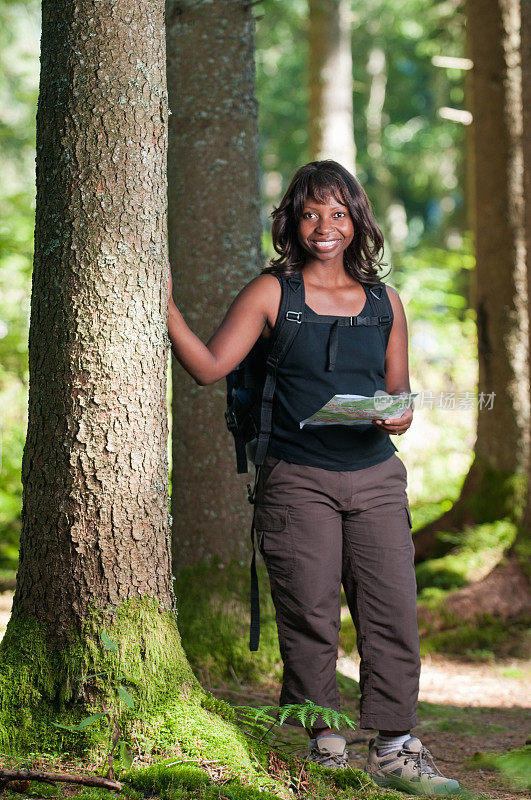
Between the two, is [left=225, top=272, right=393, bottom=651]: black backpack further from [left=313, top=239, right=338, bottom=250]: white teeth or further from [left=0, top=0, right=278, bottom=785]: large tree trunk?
[left=0, top=0, right=278, bottom=785]: large tree trunk

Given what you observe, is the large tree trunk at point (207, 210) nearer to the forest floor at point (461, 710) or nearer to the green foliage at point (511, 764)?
the forest floor at point (461, 710)

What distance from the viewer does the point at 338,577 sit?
10.5ft

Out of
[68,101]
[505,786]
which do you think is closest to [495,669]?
[505,786]

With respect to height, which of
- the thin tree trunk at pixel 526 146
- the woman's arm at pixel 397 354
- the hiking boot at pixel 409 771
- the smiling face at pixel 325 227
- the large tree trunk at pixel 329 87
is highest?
the large tree trunk at pixel 329 87

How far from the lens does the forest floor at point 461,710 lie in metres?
3.63

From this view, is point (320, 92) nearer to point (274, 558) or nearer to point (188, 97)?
point (188, 97)

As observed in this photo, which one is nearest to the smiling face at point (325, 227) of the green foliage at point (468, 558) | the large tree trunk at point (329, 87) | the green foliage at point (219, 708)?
the green foliage at point (219, 708)

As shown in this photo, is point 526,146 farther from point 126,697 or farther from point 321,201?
point 126,697

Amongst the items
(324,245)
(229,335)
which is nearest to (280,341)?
(229,335)

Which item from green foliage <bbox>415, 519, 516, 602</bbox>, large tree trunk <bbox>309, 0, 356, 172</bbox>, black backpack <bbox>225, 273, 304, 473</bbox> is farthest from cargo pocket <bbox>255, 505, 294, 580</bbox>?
large tree trunk <bbox>309, 0, 356, 172</bbox>

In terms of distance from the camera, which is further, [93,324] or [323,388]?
[323,388]

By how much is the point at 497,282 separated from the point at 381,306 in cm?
427

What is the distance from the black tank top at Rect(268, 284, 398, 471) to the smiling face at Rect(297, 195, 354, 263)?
262 millimetres

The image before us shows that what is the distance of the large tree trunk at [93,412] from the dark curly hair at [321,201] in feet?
2.08
